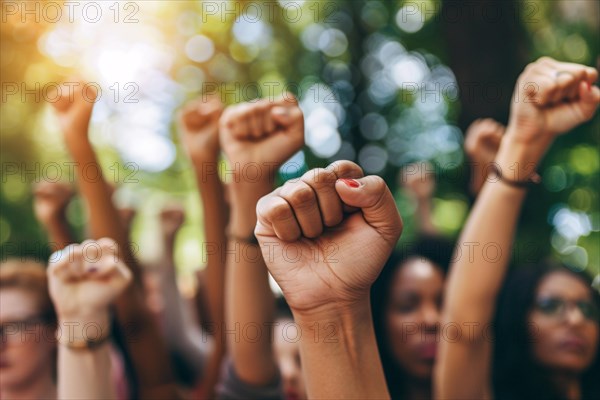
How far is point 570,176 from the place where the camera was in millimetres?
4418

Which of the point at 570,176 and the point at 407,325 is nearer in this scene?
the point at 407,325

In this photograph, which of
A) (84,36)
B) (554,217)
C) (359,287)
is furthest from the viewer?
(84,36)

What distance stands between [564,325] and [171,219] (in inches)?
74.7

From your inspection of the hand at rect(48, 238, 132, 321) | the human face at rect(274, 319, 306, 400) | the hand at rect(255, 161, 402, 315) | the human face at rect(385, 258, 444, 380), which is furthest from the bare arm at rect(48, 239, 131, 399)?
the human face at rect(385, 258, 444, 380)

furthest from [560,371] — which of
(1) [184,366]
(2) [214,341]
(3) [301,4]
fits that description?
(3) [301,4]

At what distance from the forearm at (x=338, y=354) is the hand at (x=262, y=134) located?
589mm

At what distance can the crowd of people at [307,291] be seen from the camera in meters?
1.36

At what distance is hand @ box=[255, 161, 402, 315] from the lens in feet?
4.26

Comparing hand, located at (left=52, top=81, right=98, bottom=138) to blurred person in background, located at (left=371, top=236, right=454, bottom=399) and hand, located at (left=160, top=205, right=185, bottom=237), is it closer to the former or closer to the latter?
hand, located at (left=160, top=205, right=185, bottom=237)

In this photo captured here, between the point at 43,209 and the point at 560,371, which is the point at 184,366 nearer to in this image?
the point at 43,209

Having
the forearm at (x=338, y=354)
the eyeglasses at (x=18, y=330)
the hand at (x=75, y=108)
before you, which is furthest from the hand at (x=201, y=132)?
the forearm at (x=338, y=354)

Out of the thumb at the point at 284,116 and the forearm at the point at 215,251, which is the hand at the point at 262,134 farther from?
the forearm at the point at 215,251

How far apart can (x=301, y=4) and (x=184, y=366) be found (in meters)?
4.64

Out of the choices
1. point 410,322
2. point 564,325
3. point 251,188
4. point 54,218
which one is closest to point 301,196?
point 251,188
